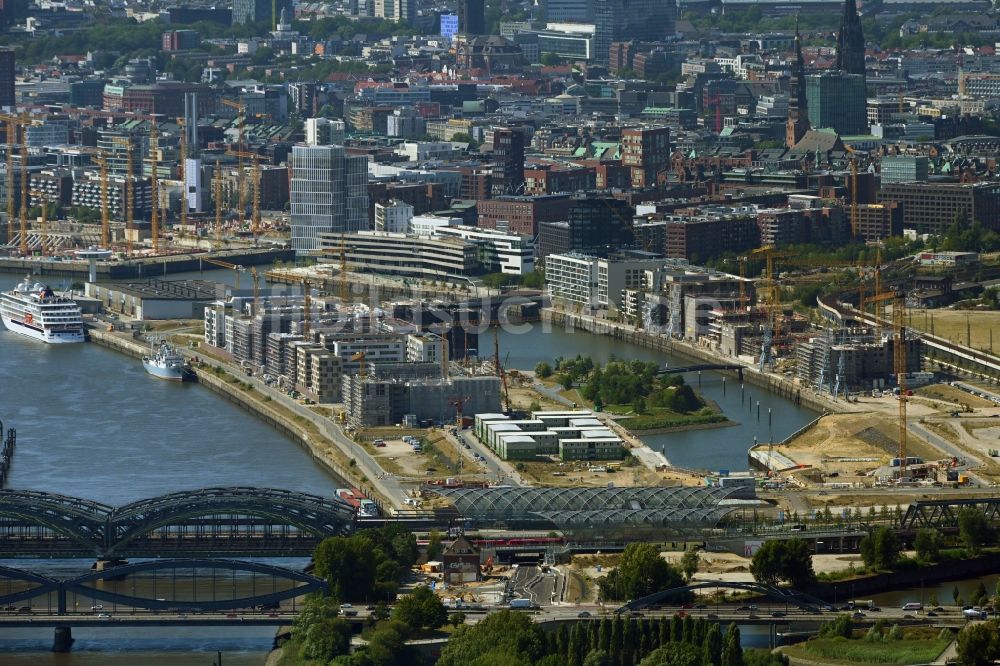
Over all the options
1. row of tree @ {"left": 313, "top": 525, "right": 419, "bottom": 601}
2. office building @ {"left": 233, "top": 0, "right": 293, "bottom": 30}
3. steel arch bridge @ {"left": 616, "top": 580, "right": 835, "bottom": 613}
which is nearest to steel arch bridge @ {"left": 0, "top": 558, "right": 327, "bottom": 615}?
row of tree @ {"left": 313, "top": 525, "right": 419, "bottom": 601}

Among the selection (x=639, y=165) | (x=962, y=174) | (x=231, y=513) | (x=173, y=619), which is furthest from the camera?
(x=639, y=165)

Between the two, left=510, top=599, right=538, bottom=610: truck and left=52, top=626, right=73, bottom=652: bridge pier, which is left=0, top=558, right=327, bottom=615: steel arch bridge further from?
left=510, top=599, right=538, bottom=610: truck

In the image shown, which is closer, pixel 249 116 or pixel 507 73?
pixel 249 116

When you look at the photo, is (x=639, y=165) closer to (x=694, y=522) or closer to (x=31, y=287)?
(x=31, y=287)

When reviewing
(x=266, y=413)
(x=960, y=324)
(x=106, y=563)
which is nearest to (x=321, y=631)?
(x=106, y=563)

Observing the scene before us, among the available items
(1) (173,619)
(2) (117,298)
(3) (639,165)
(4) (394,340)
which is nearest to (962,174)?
(3) (639,165)

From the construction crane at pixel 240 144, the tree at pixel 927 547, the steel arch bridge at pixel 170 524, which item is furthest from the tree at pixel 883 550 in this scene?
the construction crane at pixel 240 144

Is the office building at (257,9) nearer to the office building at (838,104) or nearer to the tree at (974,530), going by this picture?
the office building at (838,104)
